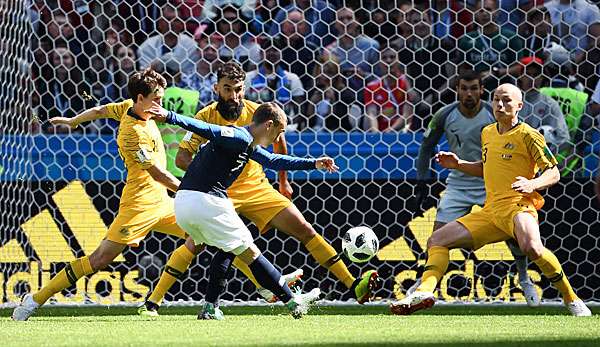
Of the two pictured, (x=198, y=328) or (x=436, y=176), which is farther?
(x=436, y=176)

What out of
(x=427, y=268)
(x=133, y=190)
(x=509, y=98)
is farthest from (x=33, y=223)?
(x=509, y=98)

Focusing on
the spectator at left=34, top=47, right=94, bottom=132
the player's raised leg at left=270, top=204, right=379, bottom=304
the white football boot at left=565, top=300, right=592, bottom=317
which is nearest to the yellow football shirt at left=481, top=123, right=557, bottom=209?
the white football boot at left=565, top=300, right=592, bottom=317

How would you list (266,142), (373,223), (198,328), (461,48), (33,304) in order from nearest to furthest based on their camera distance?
(198,328)
(266,142)
(33,304)
(373,223)
(461,48)

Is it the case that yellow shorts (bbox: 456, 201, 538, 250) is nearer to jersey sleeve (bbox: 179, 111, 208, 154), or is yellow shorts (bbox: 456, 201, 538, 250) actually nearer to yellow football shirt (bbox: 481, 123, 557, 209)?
yellow football shirt (bbox: 481, 123, 557, 209)

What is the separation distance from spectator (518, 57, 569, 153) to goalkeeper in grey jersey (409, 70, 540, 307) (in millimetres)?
536

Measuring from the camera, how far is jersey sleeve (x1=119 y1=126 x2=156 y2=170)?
715 centimetres

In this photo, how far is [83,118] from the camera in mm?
7602

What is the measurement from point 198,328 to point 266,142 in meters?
1.17

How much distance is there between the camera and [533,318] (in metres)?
7.04

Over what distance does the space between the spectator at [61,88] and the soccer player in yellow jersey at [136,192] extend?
5.79 feet


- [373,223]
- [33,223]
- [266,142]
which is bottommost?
[33,223]

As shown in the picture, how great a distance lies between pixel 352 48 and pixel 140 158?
9.91 ft

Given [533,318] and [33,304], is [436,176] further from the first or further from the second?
[33,304]

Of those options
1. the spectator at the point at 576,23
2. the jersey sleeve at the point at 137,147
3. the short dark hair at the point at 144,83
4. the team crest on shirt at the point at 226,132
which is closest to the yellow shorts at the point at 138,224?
the jersey sleeve at the point at 137,147
